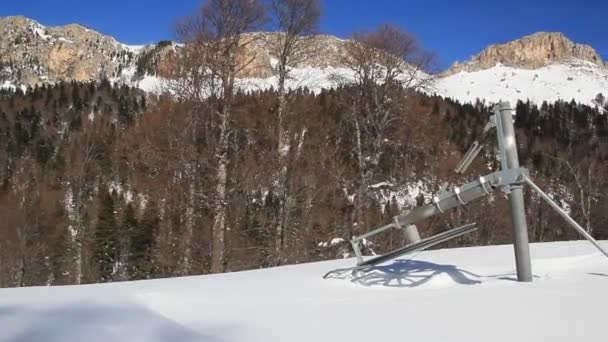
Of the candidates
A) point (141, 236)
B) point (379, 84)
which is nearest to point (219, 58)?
point (379, 84)

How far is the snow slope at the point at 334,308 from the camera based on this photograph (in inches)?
131

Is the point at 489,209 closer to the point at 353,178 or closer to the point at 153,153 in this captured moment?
the point at 353,178

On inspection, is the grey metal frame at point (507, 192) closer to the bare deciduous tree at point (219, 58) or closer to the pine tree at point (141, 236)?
the bare deciduous tree at point (219, 58)

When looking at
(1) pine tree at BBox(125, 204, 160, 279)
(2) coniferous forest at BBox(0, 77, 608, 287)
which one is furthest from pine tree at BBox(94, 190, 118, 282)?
(1) pine tree at BBox(125, 204, 160, 279)

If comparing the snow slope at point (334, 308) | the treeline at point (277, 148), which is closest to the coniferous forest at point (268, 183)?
the treeline at point (277, 148)

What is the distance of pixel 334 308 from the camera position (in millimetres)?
4352

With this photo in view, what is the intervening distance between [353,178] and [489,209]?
64.0ft

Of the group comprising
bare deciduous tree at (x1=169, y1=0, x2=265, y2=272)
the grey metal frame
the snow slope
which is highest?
bare deciduous tree at (x1=169, y1=0, x2=265, y2=272)

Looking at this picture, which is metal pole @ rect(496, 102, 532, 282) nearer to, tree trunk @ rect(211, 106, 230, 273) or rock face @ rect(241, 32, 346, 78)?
tree trunk @ rect(211, 106, 230, 273)

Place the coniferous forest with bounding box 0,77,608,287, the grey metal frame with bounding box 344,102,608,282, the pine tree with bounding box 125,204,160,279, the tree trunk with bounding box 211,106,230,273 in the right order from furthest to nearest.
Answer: the pine tree with bounding box 125,204,160,279 < the coniferous forest with bounding box 0,77,608,287 < the tree trunk with bounding box 211,106,230,273 < the grey metal frame with bounding box 344,102,608,282

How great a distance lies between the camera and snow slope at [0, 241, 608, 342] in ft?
10.9

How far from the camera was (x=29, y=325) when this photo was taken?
3.20m

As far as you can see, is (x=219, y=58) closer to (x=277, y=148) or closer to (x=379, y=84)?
(x=277, y=148)

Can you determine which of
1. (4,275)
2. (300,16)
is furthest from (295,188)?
(4,275)
